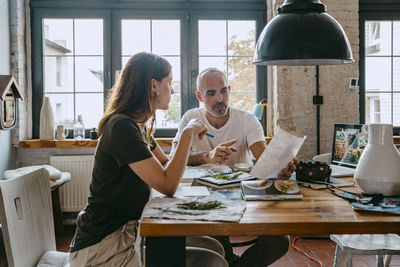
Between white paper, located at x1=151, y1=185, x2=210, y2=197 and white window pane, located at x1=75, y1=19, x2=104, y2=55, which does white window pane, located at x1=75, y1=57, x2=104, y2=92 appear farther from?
white paper, located at x1=151, y1=185, x2=210, y2=197

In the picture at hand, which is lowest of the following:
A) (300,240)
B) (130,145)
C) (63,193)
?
(300,240)

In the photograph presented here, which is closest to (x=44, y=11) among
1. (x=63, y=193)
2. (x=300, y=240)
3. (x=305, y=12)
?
(x=63, y=193)

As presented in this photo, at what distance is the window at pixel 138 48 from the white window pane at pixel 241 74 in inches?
0.4

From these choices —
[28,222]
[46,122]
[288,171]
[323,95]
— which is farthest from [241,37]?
[28,222]

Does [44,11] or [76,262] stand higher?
[44,11]

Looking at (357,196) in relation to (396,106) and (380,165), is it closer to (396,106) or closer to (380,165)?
(380,165)

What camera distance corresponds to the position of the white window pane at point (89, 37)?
159 inches

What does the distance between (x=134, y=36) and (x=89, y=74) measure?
2.08 feet

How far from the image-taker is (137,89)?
158cm

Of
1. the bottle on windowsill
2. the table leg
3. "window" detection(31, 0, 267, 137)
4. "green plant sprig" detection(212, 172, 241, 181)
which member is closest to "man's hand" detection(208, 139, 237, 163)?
"green plant sprig" detection(212, 172, 241, 181)

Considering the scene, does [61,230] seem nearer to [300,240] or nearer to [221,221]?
[300,240]

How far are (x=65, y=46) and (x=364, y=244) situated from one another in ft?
11.3

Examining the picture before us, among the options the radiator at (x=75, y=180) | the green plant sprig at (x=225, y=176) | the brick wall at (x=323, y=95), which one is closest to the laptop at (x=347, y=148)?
the green plant sprig at (x=225, y=176)

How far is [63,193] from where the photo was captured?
3.79 m
